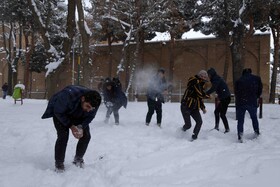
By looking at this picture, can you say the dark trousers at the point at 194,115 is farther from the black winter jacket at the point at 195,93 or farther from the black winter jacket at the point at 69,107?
the black winter jacket at the point at 69,107

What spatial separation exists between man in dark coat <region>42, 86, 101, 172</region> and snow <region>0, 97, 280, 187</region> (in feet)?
1.63

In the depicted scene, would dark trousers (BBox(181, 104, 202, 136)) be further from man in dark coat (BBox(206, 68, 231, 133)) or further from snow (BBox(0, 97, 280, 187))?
man in dark coat (BBox(206, 68, 231, 133))

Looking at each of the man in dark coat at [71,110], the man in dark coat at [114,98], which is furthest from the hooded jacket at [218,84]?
the man in dark coat at [71,110]

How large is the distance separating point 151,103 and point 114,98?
3.83 feet

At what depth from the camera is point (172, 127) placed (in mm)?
9398

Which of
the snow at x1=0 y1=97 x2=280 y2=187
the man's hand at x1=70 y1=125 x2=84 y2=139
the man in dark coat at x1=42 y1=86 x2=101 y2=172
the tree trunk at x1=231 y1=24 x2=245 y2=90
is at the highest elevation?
the tree trunk at x1=231 y1=24 x2=245 y2=90

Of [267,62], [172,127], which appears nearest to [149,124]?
[172,127]

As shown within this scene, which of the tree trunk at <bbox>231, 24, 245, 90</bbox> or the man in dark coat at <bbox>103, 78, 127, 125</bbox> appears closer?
the man in dark coat at <bbox>103, 78, 127, 125</bbox>

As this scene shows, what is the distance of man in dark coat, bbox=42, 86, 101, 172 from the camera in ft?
14.7

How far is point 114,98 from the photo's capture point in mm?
9609

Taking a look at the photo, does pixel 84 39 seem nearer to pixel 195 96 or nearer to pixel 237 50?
pixel 237 50

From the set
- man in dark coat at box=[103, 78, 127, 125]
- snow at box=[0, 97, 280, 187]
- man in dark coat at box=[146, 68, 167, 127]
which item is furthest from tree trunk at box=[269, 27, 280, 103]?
man in dark coat at box=[103, 78, 127, 125]

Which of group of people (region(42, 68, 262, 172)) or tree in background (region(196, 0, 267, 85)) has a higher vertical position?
tree in background (region(196, 0, 267, 85))

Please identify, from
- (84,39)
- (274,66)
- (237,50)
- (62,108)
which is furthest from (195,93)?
(274,66)
